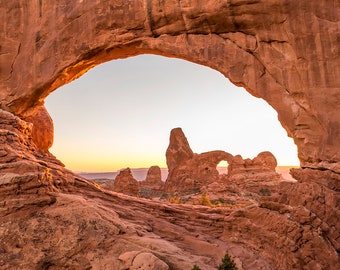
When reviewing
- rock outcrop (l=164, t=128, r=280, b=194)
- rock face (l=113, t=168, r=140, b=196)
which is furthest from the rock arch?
rock outcrop (l=164, t=128, r=280, b=194)

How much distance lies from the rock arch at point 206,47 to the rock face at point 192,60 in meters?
0.04

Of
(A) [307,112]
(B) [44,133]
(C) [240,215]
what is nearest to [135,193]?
(B) [44,133]

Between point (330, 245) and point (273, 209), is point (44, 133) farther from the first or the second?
point (330, 245)

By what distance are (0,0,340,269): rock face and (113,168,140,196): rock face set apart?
2608cm

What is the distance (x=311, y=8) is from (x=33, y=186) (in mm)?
11705

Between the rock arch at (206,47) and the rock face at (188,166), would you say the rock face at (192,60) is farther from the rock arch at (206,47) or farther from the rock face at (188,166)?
the rock face at (188,166)

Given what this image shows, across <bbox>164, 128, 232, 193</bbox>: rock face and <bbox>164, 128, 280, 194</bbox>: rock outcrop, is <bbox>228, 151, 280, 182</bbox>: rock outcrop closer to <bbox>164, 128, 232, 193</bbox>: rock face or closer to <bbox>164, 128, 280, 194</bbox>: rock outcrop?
<bbox>164, 128, 280, 194</bbox>: rock outcrop

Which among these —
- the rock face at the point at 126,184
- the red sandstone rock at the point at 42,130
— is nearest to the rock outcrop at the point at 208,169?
the rock face at the point at 126,184

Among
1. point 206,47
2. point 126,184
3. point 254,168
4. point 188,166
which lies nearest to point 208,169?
point 188,166

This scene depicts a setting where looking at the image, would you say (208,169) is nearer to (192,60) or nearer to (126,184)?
(126,184)

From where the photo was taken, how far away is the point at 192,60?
11867mm

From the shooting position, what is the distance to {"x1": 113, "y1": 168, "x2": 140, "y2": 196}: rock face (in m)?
39.2

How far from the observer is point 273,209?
1019cm

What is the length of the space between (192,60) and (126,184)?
101 ft
